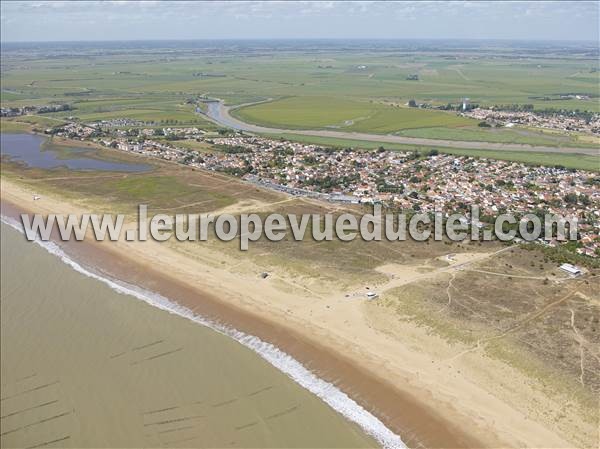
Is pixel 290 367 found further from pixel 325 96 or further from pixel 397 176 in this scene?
pixel 325 96

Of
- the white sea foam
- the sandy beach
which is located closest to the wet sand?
the sandy beach

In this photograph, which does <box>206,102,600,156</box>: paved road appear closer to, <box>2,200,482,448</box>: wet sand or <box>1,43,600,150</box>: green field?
<box>1,43,600,150</box>: green field

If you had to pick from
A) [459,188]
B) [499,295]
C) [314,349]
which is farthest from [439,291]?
[459,188]

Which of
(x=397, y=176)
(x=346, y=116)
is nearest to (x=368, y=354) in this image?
(x=397, y=176)

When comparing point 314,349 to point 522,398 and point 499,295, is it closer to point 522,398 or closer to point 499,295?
point 522,398

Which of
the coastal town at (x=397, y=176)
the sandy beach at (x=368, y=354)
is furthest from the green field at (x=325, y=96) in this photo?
the sandy beach at (x=368, y=354)

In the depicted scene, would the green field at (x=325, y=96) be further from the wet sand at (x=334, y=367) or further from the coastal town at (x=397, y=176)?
the wet sand at (x=334, y=367)
